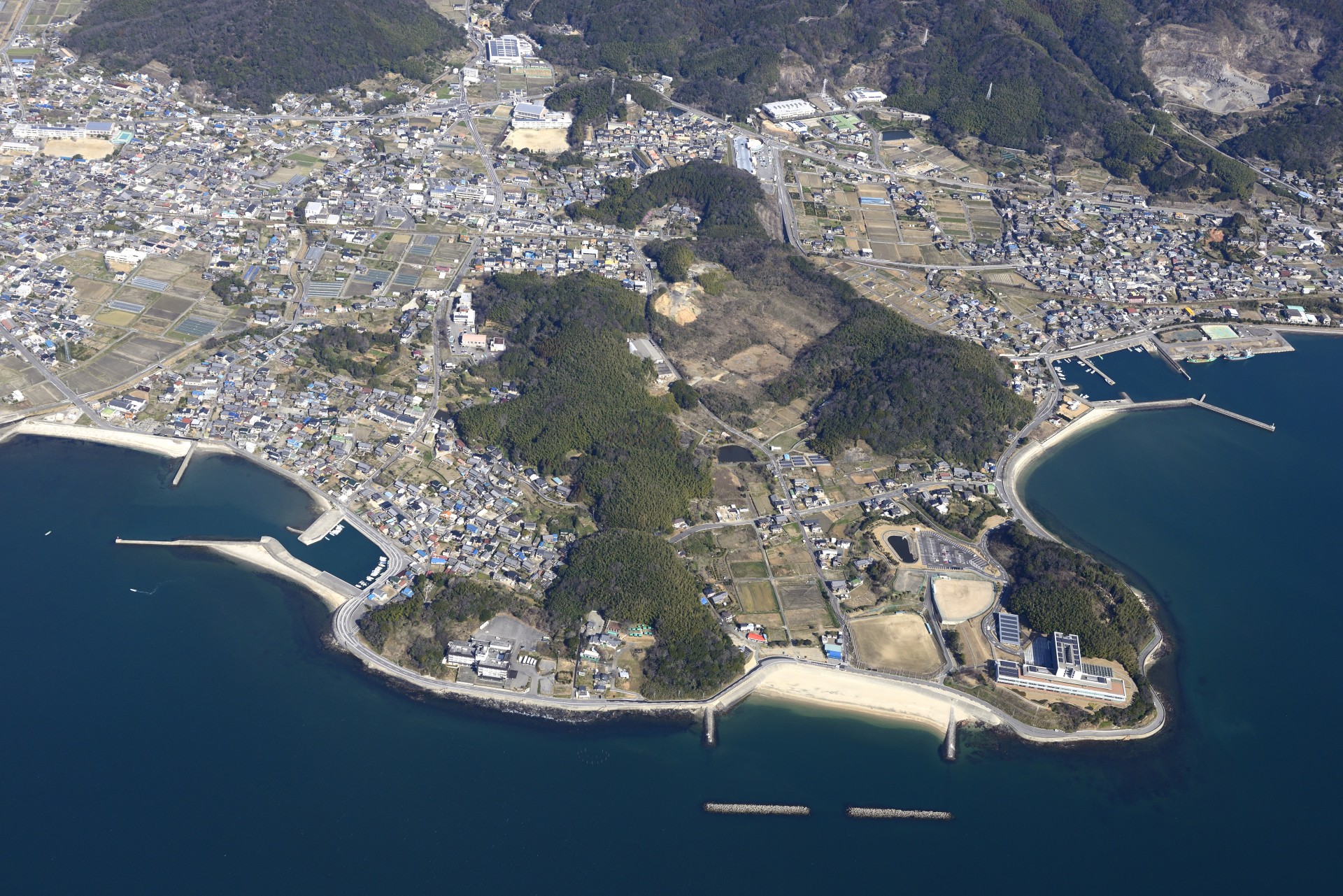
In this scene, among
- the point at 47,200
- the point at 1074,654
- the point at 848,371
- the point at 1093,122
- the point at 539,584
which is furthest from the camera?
the point at 1093,122

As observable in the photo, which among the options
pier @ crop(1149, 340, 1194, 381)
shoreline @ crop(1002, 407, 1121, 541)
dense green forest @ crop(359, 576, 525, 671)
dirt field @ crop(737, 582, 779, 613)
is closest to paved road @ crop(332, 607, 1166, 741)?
dense green forest @ crop(359, 576, 525, 671)

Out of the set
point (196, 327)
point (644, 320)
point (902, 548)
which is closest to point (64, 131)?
point (196, 327)

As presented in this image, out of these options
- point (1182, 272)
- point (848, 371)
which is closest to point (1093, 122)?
point (1182, 272)

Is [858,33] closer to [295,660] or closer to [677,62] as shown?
[677,62]

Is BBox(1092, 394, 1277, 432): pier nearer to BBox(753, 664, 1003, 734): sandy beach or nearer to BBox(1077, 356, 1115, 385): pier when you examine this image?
BBox(1077, 356, 1115, 385): pier

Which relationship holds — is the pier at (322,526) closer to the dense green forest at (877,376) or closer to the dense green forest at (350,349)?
the dense green forest at (350,349)
